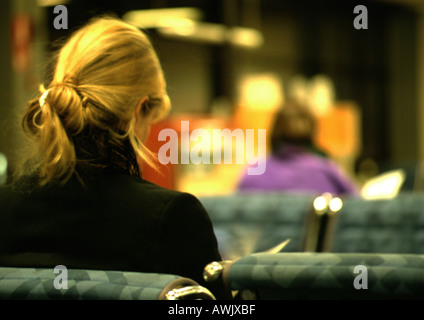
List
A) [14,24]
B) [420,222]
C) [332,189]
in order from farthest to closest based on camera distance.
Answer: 1. [14,24]
2. [332,189]
3. [420,222]

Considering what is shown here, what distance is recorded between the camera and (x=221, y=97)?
880 cm

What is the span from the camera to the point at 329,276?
2.84ft

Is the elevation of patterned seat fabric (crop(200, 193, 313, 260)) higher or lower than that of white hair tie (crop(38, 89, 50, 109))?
lower

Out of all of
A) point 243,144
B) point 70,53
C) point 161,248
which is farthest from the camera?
point 243,144

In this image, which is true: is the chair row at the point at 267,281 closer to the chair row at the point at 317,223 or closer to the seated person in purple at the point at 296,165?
the chair row at the point at 317,223

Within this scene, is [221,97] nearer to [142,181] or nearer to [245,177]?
[245,177]

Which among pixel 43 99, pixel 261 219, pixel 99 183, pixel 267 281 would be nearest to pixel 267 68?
pixel 261 219

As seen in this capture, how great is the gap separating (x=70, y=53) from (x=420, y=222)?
4.61 feet

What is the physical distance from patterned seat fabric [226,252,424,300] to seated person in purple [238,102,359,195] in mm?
2270

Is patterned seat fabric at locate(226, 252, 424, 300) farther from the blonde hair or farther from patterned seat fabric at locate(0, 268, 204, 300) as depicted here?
the blonde hair

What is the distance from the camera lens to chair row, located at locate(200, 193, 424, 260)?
225 centimetres

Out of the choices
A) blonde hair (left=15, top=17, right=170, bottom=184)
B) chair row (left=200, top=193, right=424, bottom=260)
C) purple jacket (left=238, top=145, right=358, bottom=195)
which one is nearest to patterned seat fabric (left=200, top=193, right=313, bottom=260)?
chair row (left=200, top=193, right=424, bottom=260)
